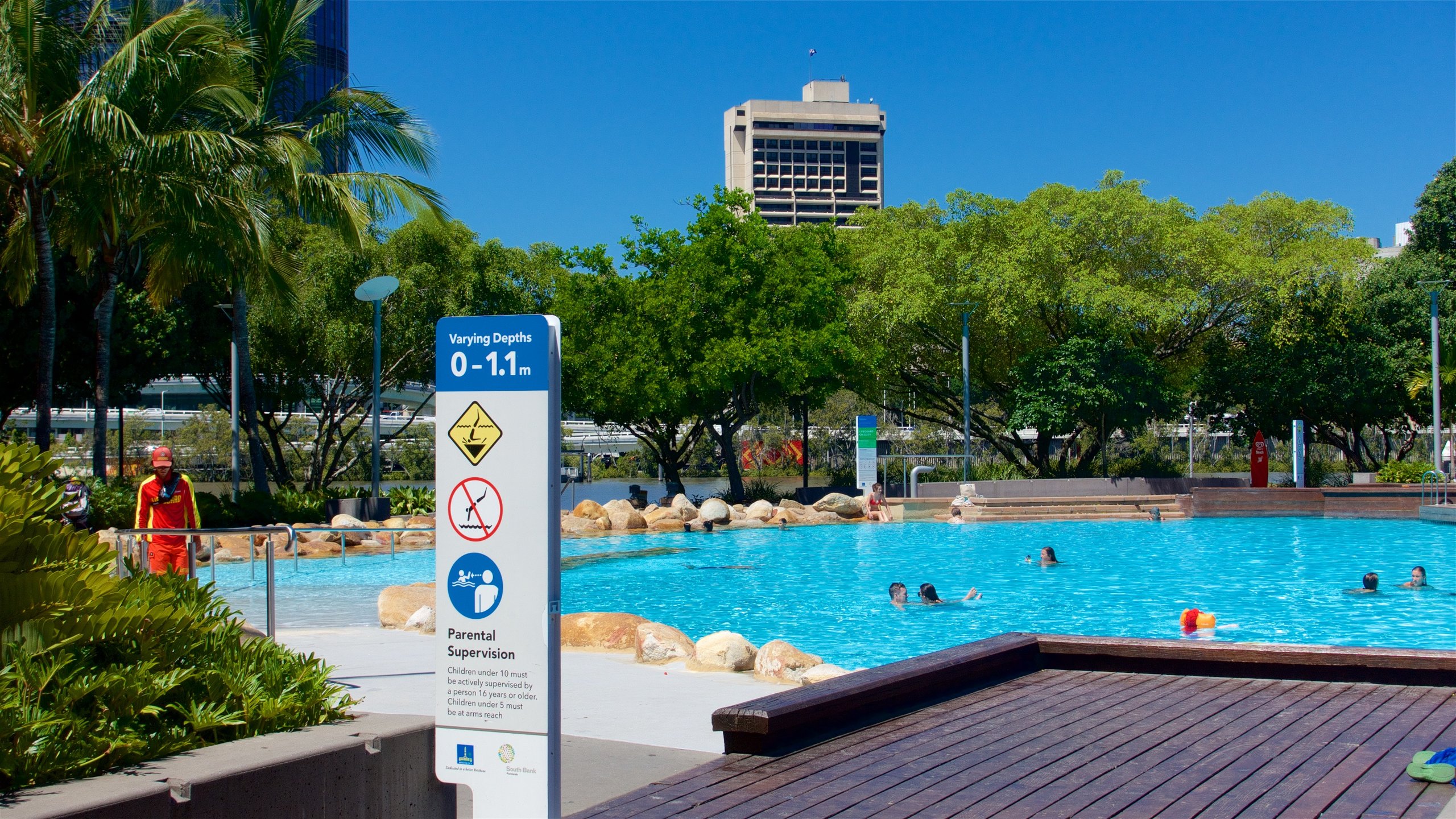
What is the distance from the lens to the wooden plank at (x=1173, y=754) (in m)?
4.92

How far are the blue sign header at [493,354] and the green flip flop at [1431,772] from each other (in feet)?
13.9

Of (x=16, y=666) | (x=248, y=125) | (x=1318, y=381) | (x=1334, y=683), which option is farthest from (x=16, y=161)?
(x=1318, y=381)

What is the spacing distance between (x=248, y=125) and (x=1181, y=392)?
3066 centimetres

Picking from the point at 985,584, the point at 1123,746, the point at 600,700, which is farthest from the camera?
the point at 985,584

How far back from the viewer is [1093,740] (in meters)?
6.05

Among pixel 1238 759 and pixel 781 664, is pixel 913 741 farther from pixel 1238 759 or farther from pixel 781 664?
pixel 781 664

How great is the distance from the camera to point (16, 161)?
18.5 metres

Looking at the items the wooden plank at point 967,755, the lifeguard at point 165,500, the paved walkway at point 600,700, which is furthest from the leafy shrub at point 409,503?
the wooden plank at point 967,755

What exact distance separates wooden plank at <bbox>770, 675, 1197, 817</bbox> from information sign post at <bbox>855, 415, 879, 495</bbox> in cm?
2545

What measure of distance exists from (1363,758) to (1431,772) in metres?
0.52

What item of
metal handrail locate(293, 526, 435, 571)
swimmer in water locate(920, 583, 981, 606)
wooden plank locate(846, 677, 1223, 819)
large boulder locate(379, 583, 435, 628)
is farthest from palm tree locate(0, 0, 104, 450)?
wooden plank locate(846, 677, 1223, 819)

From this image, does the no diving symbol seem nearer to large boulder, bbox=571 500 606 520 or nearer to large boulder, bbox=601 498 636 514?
large boulder, bbox=571 500 606 520

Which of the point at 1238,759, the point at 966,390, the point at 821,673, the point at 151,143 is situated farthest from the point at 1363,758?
the point at 966,390

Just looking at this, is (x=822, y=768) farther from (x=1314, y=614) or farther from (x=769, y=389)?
(x=769, y=389)
